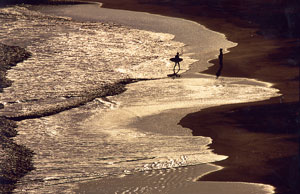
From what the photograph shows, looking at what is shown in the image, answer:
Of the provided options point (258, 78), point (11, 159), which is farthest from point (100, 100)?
point (11, 159)

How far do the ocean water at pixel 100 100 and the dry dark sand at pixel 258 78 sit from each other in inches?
26.5

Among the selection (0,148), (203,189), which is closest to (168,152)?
(203,189)

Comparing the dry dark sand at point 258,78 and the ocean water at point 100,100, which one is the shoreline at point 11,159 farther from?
the dry dark sand at point 258,78

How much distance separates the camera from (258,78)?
24297 mm

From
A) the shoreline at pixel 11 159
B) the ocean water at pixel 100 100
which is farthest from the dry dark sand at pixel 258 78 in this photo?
the shoreline at pixel 11 159

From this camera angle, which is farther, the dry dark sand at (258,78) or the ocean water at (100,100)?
the ocean water at (100,100)

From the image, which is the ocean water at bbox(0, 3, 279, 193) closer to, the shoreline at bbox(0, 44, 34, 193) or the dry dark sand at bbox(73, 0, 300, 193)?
the shoreline at bbox(0, 44, 34, 193)

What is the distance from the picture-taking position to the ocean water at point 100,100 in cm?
1627

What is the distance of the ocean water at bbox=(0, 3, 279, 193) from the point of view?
16266mm

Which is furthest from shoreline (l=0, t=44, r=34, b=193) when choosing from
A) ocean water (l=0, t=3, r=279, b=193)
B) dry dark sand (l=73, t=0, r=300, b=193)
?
dry dark sand (l=73, t=0, r=300, b=193)

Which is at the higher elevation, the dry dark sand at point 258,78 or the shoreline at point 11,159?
the dry dark sand at point 258,78

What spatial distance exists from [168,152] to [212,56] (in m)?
11.9

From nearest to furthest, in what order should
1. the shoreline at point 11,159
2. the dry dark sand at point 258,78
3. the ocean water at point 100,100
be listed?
the shoreline at point 11,159 < the dry dark sand at point 258,78 < the ocean water at point 100,100

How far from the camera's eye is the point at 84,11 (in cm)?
3884
